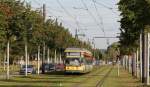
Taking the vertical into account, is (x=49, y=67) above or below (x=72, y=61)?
below

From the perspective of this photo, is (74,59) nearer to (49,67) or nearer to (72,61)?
(72,61)

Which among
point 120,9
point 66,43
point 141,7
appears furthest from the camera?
point 66,43

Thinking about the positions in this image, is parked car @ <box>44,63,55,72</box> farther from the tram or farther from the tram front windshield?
the tram front windshield

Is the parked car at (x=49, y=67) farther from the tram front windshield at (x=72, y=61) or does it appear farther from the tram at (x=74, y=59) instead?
the tram front windshield at (x=72, y=61)

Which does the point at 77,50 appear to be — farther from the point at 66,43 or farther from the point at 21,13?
the point at 66,43

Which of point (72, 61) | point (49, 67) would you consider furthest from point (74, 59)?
point (49, 67)

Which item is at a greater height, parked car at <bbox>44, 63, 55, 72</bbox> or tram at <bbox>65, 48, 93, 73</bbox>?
tram at <bbox>65, 48, 93, 73</bbox>

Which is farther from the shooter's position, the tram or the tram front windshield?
the tram front windshield

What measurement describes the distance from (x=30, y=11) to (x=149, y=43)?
18.2 metres

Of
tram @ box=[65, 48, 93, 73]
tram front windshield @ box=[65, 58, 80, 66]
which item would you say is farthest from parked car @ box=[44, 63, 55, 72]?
tram front windshield @ box=[65, 58, 80, 66]

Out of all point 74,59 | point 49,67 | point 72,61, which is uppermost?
point 74,59

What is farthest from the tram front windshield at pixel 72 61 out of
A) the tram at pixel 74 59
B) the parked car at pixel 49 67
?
the parked car at pixel 49 67

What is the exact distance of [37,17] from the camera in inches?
2509

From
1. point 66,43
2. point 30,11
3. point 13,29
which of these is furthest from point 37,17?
point 66,43
